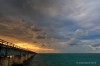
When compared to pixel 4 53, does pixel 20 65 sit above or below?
below

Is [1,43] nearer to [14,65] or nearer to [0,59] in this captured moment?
[0,59]

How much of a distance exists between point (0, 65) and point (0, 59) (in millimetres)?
1363

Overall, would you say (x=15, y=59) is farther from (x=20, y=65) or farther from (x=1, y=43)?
(x=1, y=43)

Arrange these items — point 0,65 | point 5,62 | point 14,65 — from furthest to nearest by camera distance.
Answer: point 14,65 < point 5,62 < point 0,65

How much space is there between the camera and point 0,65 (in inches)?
1195

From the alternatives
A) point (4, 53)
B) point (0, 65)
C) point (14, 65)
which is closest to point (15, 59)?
point (14, 65)

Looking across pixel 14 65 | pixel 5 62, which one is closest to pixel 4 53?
pixel 5 62

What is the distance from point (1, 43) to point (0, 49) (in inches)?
52.2

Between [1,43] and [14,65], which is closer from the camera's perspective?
[1,43]

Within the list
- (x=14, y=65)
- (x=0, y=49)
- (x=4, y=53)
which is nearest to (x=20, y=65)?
(x=14, y=65)

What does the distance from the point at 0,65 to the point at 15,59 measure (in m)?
29.6

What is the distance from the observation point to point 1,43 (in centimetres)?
3080

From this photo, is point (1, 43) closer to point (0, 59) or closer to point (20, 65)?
point (0, 59)

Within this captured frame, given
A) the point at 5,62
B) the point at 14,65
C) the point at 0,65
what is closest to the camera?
the point at 0,65
